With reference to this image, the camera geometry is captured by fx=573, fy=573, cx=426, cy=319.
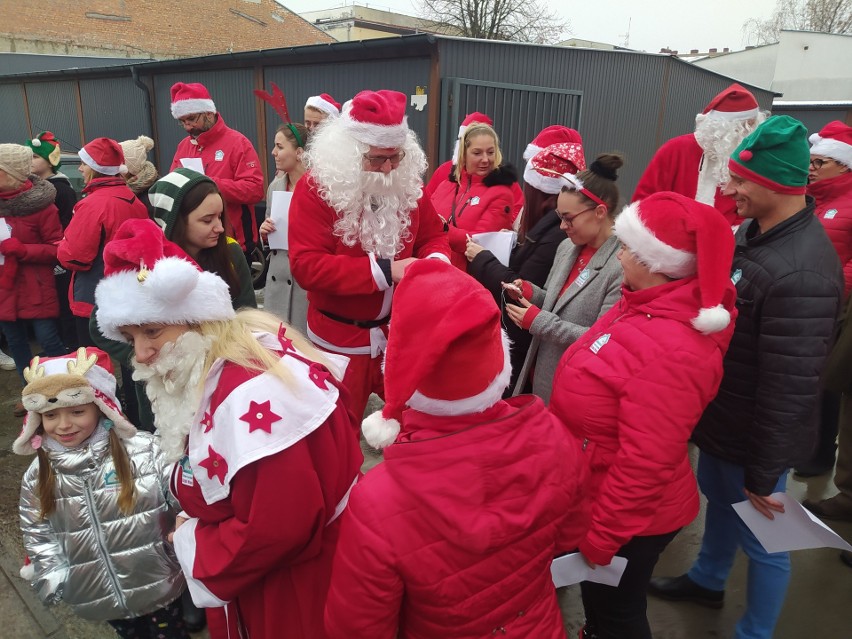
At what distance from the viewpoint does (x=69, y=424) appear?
2.01 metres

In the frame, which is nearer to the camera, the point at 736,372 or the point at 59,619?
the point at 736,372

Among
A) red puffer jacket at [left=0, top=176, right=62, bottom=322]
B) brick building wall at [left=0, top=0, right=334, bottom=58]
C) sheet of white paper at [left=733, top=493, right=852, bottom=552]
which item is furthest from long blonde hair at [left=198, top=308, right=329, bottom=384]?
brick building wall at [left=0, top=0, right=334, bottom=58]

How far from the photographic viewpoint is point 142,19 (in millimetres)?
26391

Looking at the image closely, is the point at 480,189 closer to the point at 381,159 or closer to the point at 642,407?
the point at 381,159

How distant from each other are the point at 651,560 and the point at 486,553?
969mm

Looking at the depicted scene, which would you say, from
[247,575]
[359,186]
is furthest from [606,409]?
[359,186]

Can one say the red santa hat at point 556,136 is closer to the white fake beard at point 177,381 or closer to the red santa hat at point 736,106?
the red santa hat at point 736,106

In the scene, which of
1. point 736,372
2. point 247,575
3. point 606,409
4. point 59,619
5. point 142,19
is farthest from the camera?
point 142,19

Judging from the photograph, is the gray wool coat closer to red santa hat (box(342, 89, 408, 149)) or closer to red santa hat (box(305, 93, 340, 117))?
red santa hat (box(342, 89, 408, 149))

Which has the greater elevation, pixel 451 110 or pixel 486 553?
pixel 451 110

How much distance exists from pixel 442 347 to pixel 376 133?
1.82 m

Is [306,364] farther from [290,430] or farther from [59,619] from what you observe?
[59,619]

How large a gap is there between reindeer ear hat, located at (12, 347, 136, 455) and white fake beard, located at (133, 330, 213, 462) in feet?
1.78

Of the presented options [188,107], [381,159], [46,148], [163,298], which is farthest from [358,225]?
[46,148]
